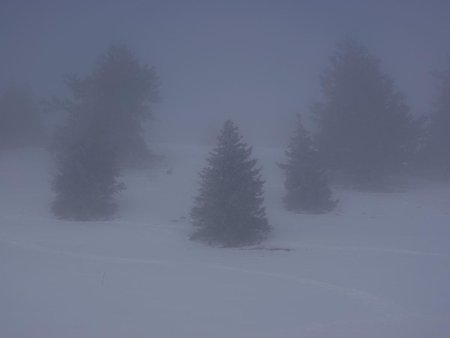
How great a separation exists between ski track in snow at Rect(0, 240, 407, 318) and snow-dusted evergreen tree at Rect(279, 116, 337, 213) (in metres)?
9.49

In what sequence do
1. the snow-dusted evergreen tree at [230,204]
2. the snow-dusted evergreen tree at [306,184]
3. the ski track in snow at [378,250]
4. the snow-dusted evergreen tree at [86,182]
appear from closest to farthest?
1. the ski track in snow at [378,250]
2. the snow-dusted evergreen tree at [230,204]
3. the snow-dusted evergreen tree at [86,182]
4. the snow-dusted evergreen tree at [306,184]

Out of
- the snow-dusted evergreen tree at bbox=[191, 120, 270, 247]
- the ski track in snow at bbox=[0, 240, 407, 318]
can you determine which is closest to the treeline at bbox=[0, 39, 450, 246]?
the snow-dusted evergreen tree at bbox=[191, 120, 270, 247]

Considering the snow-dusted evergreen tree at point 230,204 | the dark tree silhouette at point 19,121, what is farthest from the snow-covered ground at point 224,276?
the dark tree silhouette at point 19,121

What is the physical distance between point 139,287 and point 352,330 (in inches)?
204

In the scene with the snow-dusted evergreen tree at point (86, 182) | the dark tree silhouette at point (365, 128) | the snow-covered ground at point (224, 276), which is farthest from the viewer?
the dark tree silhouette at point (365, 128)

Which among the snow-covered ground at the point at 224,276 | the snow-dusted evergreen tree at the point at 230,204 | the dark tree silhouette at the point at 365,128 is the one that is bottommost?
the snow-covered ground at the point at 224,276

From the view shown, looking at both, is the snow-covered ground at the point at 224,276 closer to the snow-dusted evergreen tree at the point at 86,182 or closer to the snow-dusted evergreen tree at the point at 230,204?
the snow-dusted evergreen tree at the point at 230,204

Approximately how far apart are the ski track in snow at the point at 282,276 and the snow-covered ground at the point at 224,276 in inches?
1.2

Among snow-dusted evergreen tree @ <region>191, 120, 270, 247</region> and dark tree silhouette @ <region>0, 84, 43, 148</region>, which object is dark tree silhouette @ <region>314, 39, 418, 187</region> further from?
dark tree silhouette @ <region>0, 84, 43, 148</region>

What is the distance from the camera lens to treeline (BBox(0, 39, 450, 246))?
1798 cm

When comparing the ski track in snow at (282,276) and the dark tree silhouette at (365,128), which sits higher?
the dark tree silhouette at (365,128)

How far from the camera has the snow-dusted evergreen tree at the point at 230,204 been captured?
17031 millimetres

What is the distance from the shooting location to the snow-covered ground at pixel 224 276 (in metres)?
9.43

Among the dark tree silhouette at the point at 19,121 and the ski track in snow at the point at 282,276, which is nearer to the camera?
the ski track in snow at the point at 282,276
